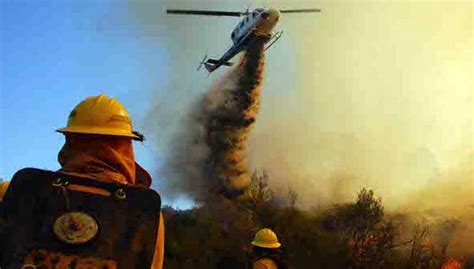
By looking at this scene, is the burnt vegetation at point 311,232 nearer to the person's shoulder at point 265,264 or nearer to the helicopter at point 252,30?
the helicopter at point 252,30

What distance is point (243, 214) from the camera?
46.2 metres

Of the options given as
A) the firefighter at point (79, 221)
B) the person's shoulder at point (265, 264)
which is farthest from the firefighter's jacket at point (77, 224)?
the person's shoulder at point (265, 264)

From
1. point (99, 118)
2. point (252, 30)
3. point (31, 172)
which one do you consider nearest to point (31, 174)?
point (31, 172)

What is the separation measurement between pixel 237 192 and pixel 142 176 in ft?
143

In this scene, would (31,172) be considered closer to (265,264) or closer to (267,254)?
(265,264)

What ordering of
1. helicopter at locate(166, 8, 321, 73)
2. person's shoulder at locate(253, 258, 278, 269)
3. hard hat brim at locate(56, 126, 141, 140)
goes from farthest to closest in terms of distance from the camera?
helicopter at locate(166, 8, 321, 73) < person's shoulder at locate(253, 258, 278, 269) < hard hat brim at locate(56, 126, 141, 140)

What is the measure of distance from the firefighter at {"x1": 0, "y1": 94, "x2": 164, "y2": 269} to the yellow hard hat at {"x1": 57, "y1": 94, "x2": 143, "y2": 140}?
0.53ft

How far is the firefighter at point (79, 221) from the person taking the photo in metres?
2.79

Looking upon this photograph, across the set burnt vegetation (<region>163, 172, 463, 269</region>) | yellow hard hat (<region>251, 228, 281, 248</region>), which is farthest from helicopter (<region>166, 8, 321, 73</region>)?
yellow hard hat (<region>251, 228, 281, 248</region>)

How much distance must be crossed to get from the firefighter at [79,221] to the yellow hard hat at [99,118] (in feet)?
→ 0.53

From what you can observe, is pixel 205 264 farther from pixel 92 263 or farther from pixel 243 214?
pixel 92 263

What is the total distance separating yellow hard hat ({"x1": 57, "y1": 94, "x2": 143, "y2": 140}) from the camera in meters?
3.25

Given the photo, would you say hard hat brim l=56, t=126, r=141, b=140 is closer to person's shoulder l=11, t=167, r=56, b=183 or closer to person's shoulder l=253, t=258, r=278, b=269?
person's shoulder l=11, t=167, r=56, b=183

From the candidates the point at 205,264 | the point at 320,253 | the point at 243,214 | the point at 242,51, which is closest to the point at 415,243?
the point at 320,253
